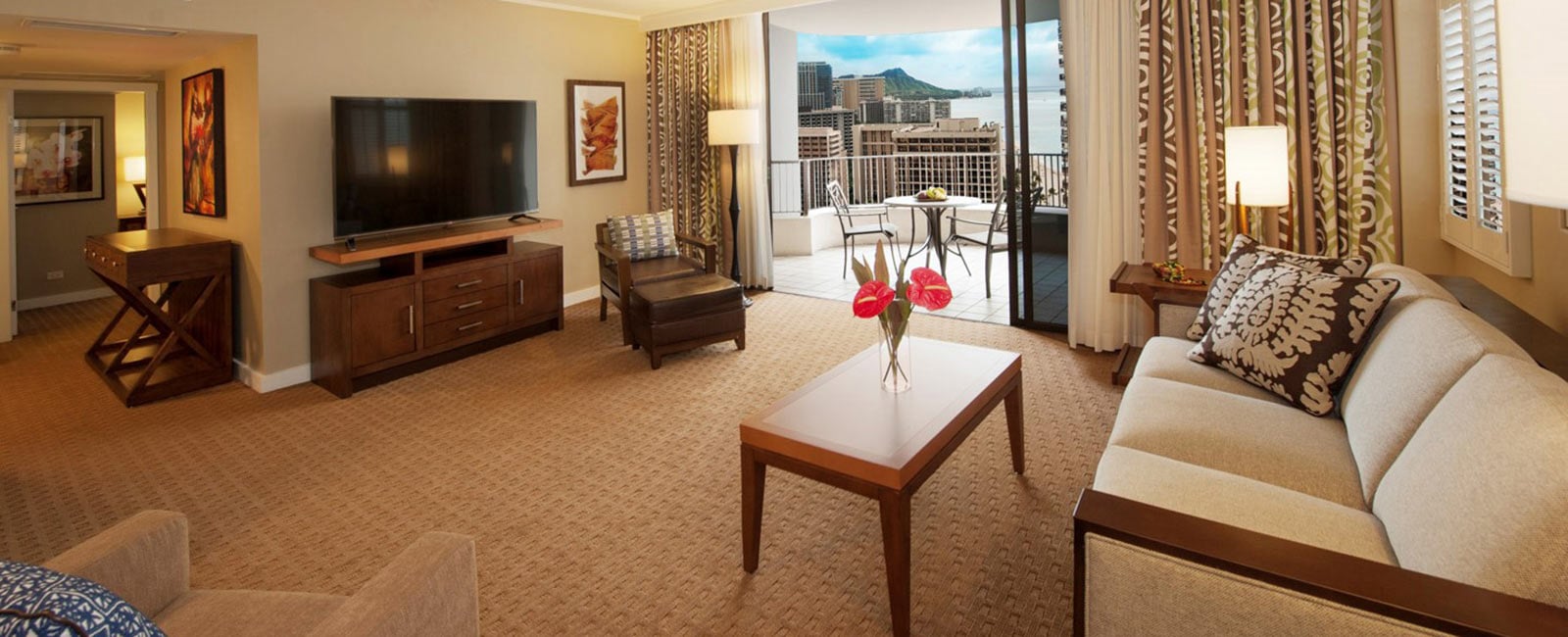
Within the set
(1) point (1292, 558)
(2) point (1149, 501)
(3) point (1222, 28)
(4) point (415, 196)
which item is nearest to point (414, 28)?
(4) point (415, 196)

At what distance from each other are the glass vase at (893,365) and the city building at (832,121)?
8514 millimetres

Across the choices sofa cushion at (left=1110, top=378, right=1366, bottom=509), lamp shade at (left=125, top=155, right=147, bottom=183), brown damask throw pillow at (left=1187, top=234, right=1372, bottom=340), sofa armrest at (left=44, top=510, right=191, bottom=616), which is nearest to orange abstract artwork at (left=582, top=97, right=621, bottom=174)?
lamp shade at (left=125, top=155, right=147, bottom=183)

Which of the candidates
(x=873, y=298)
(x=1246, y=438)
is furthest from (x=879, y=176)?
(x=1246, y=438)

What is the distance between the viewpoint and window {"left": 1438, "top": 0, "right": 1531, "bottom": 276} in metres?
2.64

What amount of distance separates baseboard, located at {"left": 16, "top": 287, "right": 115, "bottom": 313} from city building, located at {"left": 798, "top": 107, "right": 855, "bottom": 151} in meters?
7.77

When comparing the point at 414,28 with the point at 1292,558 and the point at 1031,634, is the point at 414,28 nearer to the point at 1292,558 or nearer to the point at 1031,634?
the point at 1031,634

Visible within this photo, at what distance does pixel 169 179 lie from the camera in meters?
5.20

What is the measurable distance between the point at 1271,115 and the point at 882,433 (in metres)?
3.02

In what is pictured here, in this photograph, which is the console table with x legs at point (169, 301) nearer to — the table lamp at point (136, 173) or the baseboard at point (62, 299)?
the baseboard at point (62, 299)

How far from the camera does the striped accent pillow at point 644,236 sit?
17.7 feet

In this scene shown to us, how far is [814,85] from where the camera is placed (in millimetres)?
12242

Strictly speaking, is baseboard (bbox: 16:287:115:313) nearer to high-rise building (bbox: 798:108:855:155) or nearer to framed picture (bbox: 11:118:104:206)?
framed picture (bbox: 11:118:104:206)

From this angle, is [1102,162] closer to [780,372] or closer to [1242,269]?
[1242,269]

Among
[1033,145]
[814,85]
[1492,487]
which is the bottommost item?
[1492,487]
